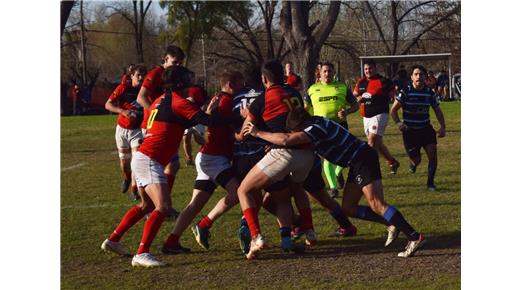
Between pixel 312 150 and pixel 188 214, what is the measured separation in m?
1.42

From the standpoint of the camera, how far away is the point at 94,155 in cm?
1952

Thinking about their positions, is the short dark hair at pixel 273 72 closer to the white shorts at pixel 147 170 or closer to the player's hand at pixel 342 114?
the white shorts at pixel 147 170

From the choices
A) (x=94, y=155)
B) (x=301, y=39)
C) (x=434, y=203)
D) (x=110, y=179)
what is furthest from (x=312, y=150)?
(x=301, y=39)

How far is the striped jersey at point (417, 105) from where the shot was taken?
40.3 feet

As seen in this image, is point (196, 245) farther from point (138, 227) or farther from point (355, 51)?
point (355, 51)

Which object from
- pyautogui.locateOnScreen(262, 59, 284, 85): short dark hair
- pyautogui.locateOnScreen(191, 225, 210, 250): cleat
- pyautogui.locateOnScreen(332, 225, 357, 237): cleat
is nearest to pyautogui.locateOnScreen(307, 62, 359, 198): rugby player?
pyautogui.locateOnScreen(332, 225, 357, 237): cleat

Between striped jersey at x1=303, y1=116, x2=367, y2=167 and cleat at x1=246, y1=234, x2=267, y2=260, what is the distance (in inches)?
39.2

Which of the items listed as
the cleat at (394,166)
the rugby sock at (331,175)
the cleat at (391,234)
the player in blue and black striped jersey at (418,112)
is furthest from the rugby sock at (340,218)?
the cleat at (394,166)

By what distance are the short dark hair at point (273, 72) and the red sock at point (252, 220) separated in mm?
1265

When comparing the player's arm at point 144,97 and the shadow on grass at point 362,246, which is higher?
the player's arm at point 144,97

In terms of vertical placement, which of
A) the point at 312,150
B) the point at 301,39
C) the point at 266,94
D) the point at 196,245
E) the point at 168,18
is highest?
the point at 168,18

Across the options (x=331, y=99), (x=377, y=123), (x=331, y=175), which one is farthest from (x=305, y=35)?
(x=331, y=175)

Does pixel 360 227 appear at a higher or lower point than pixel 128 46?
lower

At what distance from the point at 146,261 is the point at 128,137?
4623mm
